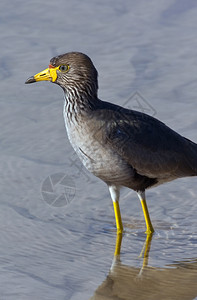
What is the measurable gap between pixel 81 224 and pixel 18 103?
289 centimetres

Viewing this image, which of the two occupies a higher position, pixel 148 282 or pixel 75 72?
pixel 75 72

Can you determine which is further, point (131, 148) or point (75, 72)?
point (75, 72)

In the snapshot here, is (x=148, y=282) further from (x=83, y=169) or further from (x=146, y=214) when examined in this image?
(x=83, y=169)

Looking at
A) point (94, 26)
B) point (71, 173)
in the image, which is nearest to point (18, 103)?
point (71, 173)

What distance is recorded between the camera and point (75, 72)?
7.53 meters

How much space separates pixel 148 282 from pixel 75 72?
7.37 feet

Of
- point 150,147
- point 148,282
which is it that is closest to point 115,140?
point 150,147

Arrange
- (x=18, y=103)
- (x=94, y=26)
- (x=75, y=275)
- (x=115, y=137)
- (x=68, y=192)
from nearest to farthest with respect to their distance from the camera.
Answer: (x=75, y=275), (x=115, y=137), (x=68, y=192), (x=18, y=103), (x=94, y=26)

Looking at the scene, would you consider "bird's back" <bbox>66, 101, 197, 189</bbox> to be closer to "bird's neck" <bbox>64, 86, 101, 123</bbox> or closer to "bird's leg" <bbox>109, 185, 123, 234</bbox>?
"bird's neck" <bbox>64, 86, 101, 123</bbox>

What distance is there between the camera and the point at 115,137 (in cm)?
719

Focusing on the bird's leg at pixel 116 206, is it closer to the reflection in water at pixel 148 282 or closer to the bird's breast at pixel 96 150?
the bird's breast at pixel 96 150

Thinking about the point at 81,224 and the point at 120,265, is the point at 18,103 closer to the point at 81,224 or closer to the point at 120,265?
the point at 81,224

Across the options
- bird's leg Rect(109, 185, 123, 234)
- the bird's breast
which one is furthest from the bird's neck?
bird's leg Rect(109, 185, 123, 234)

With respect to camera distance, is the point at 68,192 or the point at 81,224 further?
the point at 68,192
